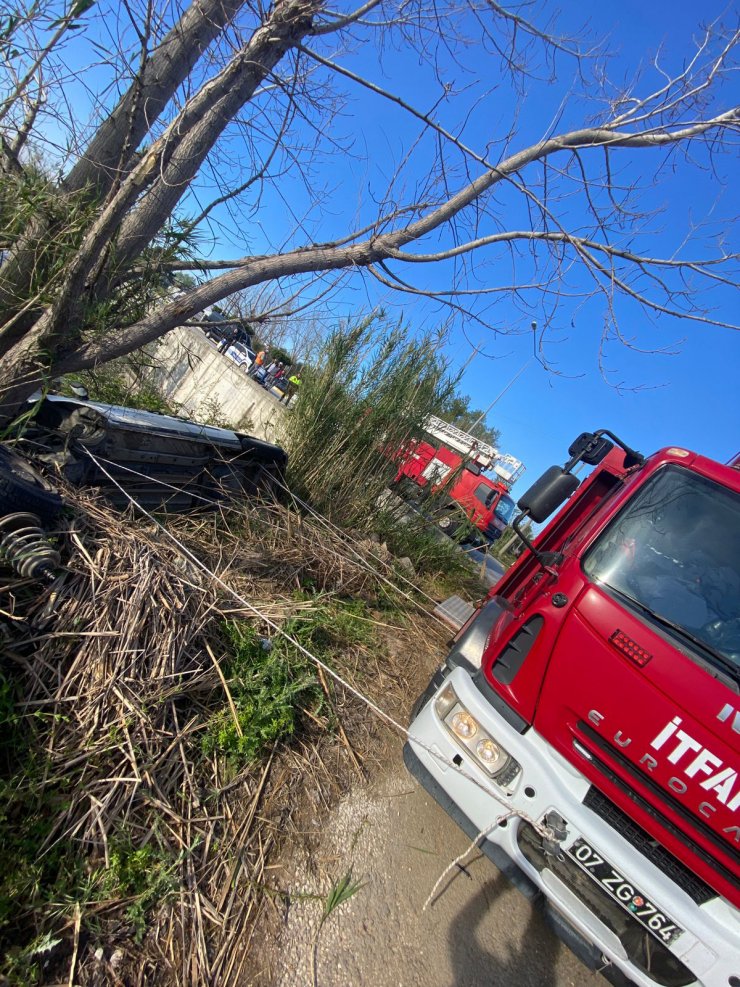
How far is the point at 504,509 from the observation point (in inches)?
540

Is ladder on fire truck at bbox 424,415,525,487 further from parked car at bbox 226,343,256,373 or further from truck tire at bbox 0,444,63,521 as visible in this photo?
parked car at bbox 226,343,256,373

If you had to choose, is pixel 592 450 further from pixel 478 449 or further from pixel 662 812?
pixel 478 449

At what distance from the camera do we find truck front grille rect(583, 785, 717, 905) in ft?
5.60

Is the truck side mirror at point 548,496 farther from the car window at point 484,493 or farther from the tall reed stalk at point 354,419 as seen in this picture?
the car window at point 484,493

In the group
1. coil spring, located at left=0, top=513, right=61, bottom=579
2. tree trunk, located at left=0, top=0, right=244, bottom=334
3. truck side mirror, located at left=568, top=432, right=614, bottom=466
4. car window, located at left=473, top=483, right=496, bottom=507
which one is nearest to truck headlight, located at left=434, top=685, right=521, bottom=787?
truck side mirror, located at left=568, top=432, right=614, bottom=466

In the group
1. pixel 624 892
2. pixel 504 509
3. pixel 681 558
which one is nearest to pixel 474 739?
pixel 624 892

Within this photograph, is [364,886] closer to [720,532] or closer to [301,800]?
[301,800]

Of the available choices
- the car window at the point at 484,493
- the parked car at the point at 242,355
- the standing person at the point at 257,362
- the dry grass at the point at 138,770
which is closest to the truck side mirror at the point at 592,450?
the dry grass at the point at 138,770

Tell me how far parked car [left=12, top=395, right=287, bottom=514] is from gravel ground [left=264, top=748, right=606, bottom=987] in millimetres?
1890

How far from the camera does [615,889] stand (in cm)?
174

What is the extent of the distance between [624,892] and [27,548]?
2602 mm

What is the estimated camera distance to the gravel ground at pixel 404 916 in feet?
5.53

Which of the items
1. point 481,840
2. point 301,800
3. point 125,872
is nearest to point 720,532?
point 481,840

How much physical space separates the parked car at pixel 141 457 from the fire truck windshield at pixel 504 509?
1009 centimetres
